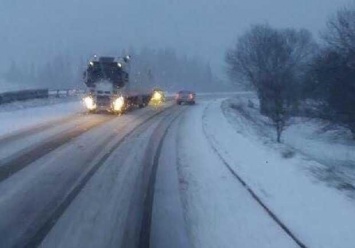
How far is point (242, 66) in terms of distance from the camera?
98.6m

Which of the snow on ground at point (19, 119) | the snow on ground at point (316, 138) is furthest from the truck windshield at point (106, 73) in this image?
the snow on ground at point (316, 138)

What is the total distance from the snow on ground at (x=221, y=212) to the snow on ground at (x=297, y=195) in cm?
28

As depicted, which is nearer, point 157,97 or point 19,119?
point 19,119

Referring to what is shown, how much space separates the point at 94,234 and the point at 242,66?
8982 cm

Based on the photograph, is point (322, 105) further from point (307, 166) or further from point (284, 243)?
point (284, 243)

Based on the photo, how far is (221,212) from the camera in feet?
39.3

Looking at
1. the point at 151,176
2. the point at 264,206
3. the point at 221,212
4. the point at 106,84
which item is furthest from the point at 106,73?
the point at 221,212

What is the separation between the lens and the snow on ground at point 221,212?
9.93 m

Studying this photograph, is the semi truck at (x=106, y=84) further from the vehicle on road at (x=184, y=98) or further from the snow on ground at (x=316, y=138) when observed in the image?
the vehicle on road at (x=184, y=98)

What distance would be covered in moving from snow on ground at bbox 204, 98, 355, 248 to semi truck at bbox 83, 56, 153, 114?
21.9 metres

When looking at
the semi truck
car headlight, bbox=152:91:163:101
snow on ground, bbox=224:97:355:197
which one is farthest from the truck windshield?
car headlight, bbox=152:91:163:101

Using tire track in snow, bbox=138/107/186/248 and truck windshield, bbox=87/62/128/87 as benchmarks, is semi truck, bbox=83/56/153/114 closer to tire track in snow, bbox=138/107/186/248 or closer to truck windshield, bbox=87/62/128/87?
truck windshield, bbox=87/62/128/87

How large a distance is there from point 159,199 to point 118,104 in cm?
3141

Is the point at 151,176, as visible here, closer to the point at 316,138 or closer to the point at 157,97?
the point at 316,138
